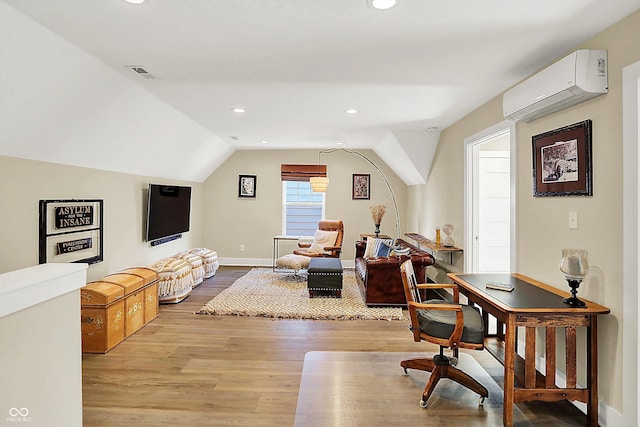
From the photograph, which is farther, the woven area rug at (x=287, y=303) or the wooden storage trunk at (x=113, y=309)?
the woven area rug at (x=287, y=303)

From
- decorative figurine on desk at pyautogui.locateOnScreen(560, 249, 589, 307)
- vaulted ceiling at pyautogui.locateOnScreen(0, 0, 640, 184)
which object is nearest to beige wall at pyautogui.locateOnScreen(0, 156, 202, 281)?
vaulted ceiling at pyautogui.locateOnScreen(0, 0, 640, 184)

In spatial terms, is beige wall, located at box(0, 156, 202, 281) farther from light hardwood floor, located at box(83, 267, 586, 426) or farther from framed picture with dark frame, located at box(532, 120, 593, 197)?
framed picture with dark frame, located at box(532, 120, 593, 197)

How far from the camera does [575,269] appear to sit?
2.21m

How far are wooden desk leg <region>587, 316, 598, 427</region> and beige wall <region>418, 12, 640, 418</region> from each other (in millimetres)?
93

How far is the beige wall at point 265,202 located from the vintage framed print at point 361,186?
0.08 metres

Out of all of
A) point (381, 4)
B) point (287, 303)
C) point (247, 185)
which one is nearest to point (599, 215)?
point (381, 4)

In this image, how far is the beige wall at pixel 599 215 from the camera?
2.12m

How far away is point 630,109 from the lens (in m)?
2.02

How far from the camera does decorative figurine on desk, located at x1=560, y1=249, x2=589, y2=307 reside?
2.20 metres

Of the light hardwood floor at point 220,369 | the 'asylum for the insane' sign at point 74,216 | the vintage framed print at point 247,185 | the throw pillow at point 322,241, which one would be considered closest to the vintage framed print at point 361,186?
the throw pillow at point 322,241

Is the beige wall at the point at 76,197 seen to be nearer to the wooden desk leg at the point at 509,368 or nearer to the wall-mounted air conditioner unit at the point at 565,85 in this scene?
the wooden desk leg at the point at 509,368

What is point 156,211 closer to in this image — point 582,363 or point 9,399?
point 9,399

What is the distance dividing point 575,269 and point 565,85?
1.12m

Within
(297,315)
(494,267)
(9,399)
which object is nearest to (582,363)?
(494,267)
